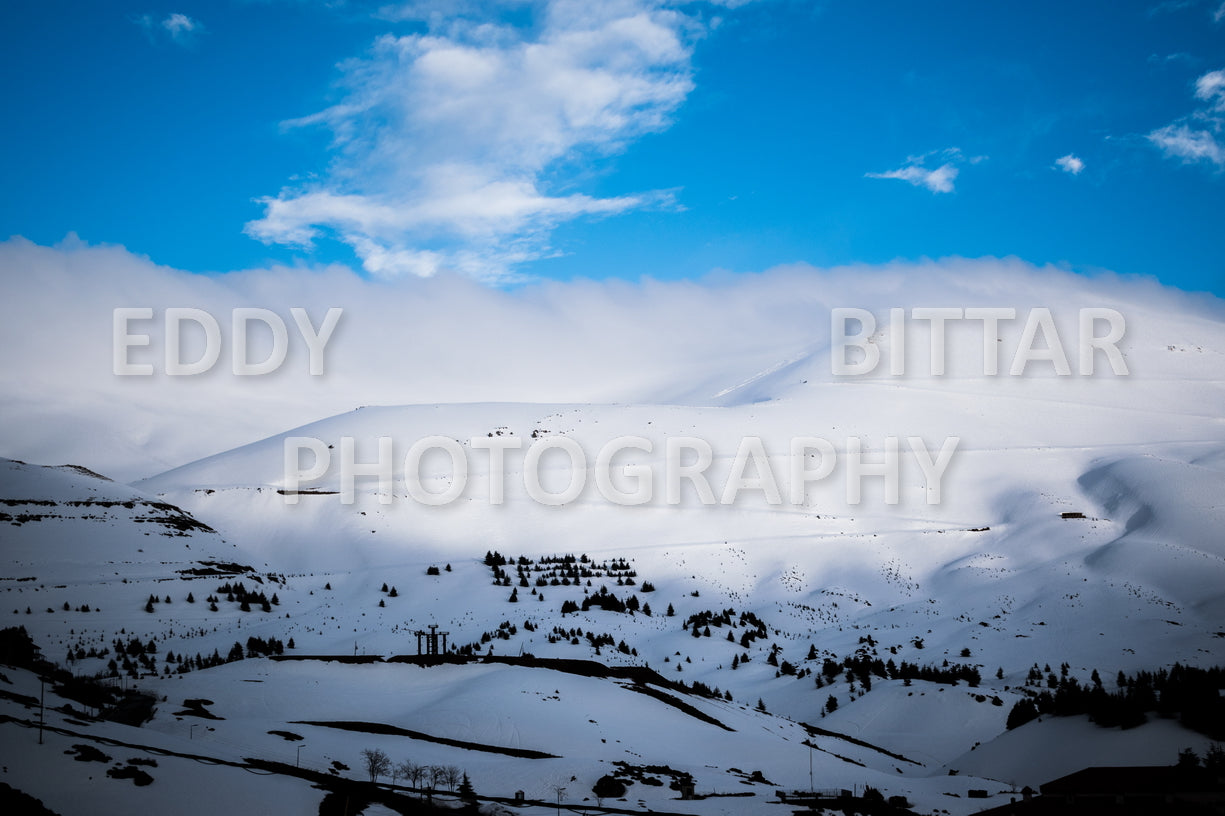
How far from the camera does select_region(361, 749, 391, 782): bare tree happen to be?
2334cm

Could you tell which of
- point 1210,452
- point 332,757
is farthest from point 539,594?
point 1210,452

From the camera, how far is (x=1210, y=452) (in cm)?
6612

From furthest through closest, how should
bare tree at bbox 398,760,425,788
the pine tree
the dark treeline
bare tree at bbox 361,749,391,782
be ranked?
the dark treeline < bare tree at bbox 361,749,391,782 < bare tree at bbox 398,760,425,788 < the pine tree

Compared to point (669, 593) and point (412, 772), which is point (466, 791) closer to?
point (412, 772)

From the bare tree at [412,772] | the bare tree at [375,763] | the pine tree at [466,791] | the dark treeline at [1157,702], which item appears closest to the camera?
the pine tree at [466,791]

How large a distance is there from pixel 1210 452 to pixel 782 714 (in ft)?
150

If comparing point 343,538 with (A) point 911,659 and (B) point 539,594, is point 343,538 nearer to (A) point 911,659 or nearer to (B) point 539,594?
(B) point 539,594

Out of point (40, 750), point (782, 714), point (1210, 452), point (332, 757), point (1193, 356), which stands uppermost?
point (1193, 356)

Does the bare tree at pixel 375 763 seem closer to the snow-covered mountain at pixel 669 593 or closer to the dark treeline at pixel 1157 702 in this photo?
the snow-covered mountain at pixel 669 593

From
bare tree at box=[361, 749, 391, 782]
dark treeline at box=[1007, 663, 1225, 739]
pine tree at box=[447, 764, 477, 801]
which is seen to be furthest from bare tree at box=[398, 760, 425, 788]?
dark treeline at box=[1007, 663, 1225, 739]

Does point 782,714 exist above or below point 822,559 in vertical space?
below

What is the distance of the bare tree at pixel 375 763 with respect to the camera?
23337mm

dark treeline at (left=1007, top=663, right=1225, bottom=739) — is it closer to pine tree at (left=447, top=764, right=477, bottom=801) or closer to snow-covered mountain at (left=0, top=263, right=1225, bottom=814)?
snow-covered mountain at (left=0, top=263, right=1225, bottom=814)

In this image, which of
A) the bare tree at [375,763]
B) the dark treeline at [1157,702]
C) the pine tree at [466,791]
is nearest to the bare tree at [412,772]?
the bare tree at [375,763]
